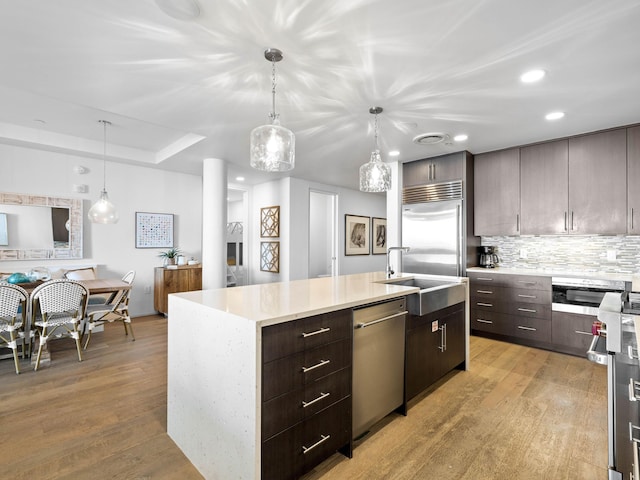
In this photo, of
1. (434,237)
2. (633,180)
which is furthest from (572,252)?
(434,237)

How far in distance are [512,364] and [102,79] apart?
447 cm

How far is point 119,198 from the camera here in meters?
5.03

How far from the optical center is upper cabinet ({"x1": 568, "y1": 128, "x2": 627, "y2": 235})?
11.2ft

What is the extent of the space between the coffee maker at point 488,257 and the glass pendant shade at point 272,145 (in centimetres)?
355

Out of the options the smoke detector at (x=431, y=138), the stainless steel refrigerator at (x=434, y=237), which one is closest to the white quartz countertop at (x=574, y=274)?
the stainless steel refrigerator at (x=434, y=237)

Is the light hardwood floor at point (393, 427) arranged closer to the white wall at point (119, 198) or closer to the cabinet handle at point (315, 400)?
the cabinet handle at point (315, 400)

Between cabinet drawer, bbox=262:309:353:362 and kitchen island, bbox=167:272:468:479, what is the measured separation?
0.04 metres

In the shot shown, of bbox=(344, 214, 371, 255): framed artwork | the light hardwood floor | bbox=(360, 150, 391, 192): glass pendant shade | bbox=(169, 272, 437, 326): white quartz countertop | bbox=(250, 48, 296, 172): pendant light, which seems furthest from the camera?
bbox=(344, 214, 371, 255): framed artwork

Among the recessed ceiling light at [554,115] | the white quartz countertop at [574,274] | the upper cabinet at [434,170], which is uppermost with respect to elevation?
the recessed ceiling light at [554,115]

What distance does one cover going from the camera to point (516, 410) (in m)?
2.34

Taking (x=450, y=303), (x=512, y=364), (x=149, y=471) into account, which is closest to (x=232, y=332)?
(x=149, y=471)

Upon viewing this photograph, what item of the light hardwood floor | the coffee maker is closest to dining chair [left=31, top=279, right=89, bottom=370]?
the light hardwood floor

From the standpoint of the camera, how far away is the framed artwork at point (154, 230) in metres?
5.23

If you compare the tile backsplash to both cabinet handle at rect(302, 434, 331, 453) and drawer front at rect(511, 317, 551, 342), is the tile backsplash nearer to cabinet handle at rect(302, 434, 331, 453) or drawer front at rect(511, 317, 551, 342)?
drawer front at rect(511, 317, 551, 342)
